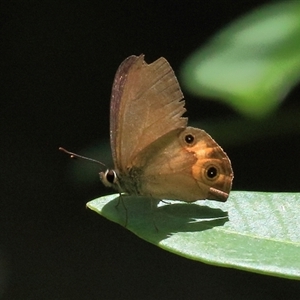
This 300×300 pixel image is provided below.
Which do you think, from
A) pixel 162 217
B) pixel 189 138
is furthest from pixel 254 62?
pixel 162 217

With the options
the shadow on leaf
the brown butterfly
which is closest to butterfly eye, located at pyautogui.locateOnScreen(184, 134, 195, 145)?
the brown butterfly

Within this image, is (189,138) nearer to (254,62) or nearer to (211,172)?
(211,172)

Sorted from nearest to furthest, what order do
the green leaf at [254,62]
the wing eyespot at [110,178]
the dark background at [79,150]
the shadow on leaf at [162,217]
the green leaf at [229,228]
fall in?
1. the green leaf at [229,228]
2. the shadow on leaf at [162,217]
3. the green leaf at [254,62]
4. the wing eyespot at [110,178]
5. the dark background at [79,150]

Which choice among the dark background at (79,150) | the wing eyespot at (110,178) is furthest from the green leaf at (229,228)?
the dark background at (79,150)

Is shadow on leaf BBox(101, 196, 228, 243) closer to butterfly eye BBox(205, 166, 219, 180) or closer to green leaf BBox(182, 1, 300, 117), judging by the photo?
butterfly eye BBox(205, 166, 219, 180)

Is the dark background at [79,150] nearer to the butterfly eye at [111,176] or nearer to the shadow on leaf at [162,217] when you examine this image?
the butterfly eye at [111,176]

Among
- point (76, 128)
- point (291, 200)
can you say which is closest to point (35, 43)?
point (76, 128)
